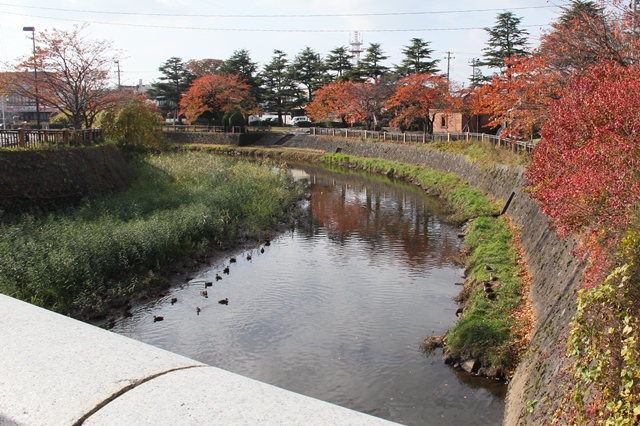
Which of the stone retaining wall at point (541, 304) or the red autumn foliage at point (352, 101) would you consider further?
the red autumn foliage at point (352, 101)

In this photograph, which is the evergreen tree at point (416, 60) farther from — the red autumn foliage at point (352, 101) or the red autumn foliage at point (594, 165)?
the red autumn foliage at point (594, 165)

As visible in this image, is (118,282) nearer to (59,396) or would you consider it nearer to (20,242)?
(20,242)

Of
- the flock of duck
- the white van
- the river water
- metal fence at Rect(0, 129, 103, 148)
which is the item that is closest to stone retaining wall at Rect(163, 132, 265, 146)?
the white van

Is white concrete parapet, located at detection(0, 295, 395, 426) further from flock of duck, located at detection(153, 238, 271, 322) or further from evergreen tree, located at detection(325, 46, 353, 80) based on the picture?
evergreen tree, located at detection(325, 46, 353, 80)

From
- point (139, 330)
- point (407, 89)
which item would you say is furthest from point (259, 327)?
point (407, 89)

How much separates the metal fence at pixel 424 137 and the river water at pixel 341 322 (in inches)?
267

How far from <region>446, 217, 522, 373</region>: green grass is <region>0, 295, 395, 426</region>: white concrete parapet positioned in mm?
7895

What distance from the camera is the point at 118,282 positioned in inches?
525

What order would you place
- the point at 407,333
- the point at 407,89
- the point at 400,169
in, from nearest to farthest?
the point at 407,333, the point at 400,169, the point at 407,89

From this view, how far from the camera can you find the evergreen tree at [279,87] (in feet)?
223

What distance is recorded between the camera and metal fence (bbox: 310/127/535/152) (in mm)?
24578

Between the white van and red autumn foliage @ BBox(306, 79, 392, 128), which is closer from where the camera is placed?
red autumn foliage @ BBox(306, 79, 392, 128)

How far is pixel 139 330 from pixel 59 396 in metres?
10.0

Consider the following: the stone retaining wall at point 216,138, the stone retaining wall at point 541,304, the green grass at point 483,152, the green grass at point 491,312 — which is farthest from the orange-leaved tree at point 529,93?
the stone retaining wall at point 216,138
